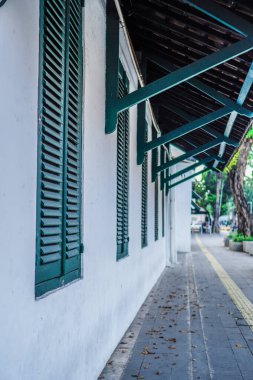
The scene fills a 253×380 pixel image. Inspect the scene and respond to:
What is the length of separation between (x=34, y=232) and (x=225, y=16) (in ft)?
10.9

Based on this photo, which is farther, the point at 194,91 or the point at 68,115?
the point at 194,91

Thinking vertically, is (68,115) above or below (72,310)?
above

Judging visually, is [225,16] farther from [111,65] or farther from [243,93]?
[243,93]

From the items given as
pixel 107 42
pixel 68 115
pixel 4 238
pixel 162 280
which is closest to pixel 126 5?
pixel 107 42

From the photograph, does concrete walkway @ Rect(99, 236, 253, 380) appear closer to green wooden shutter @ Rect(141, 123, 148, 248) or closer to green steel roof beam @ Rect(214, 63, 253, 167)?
green wooden shutter @ Rect(141, 123, 148, 248)

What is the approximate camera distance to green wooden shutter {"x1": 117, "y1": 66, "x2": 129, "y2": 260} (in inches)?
240

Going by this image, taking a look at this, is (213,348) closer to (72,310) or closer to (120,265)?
(120,265)

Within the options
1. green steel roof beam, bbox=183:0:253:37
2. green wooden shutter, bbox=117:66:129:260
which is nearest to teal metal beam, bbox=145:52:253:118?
green wooden shutter, bbox=117:66:129:260

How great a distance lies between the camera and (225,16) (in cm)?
495

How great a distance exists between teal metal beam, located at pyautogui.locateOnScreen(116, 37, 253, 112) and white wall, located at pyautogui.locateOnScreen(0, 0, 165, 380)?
38cm

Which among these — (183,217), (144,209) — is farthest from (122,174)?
(183,217)

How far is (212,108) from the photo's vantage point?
949cm

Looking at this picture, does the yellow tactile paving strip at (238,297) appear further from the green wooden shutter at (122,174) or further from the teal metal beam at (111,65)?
the teal metal beam at (111,65)

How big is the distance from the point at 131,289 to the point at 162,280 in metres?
5.47
